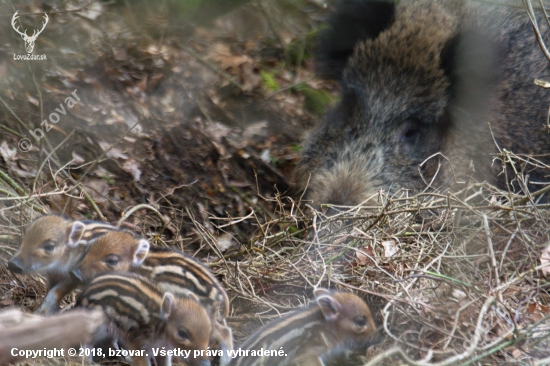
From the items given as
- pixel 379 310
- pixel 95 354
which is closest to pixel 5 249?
pixel 95 354

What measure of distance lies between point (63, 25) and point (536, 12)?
5.16 m

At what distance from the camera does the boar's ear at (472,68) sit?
216 inches

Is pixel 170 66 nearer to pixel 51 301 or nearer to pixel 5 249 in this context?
pixel 5 249

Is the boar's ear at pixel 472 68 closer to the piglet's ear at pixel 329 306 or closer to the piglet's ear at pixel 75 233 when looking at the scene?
the piglet's ear at pixel 329 306

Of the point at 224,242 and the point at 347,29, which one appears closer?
the point at 347,29

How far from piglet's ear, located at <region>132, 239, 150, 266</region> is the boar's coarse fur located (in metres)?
1.84

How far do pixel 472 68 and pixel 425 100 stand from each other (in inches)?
19.5

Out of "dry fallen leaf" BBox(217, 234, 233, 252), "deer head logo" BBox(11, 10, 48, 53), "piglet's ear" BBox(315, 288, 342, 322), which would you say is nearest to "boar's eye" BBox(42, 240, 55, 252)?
"piglet's ear" BBox(315, 288, 342, 322)

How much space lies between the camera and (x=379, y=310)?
418 centimetres

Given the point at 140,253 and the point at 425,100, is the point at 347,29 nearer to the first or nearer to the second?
the point at 425,100

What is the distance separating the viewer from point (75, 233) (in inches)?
167

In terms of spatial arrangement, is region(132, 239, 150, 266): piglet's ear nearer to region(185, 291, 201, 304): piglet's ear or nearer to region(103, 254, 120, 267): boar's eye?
region(103, 254, 120, 267): boar's eye

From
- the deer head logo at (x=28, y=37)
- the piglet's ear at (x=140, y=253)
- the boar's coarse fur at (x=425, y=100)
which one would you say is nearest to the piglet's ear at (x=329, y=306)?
the piglet's ear at (x=140, y=253)

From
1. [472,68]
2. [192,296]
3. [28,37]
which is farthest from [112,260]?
[472,68]
